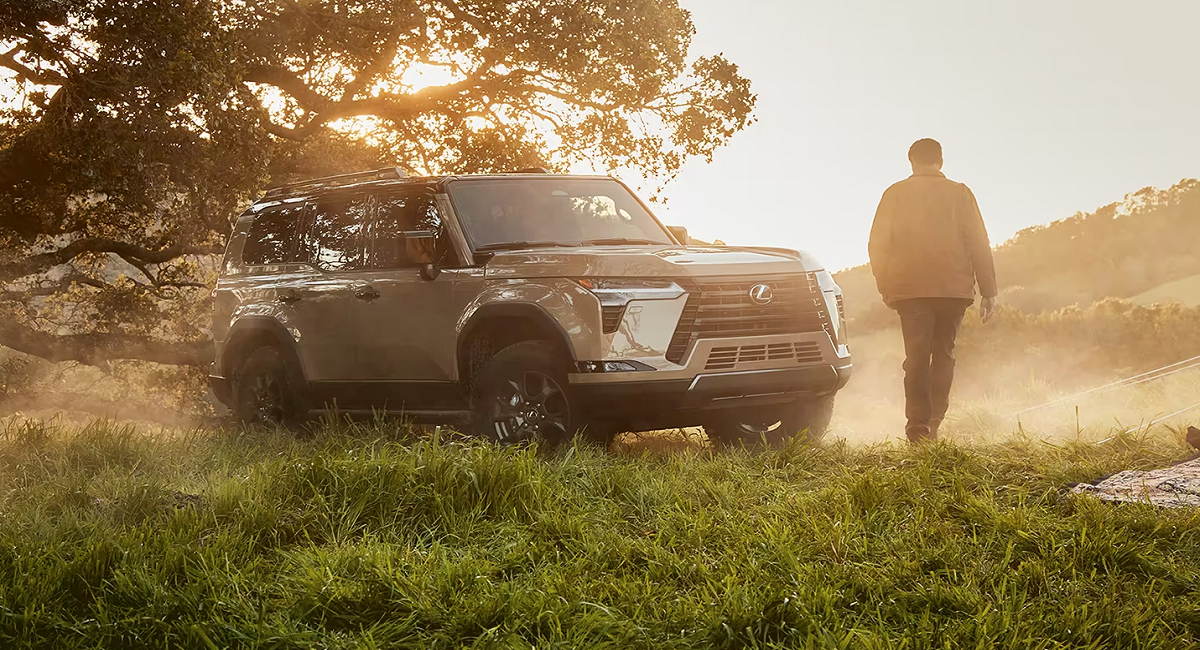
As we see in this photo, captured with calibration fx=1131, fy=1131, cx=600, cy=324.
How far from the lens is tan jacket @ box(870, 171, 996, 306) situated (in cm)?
780

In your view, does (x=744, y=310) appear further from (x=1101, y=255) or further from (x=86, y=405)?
(x=86, y=405)

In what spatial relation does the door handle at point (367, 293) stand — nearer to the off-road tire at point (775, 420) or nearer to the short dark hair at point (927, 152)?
the off-road tire at point (775, 420)

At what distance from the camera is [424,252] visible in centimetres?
729

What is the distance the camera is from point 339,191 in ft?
27.1

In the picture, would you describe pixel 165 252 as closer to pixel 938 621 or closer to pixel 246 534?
pixel 246 534

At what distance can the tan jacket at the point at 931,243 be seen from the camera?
7797 millimetres

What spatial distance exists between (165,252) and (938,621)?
52.5 feet

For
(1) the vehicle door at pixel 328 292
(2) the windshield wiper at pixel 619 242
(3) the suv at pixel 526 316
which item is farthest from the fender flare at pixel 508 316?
(1) the vehicle door at pixel 328 292

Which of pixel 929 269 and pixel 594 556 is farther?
pixel 929 269

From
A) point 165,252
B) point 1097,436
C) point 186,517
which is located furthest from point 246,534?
point 165,252

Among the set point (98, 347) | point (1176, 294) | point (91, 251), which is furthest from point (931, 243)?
point (98, 347)

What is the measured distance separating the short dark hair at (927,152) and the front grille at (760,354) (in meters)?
1.96

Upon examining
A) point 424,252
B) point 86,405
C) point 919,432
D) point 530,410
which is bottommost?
point 86,405

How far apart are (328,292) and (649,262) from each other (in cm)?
278
